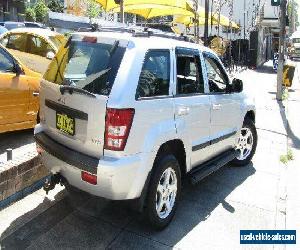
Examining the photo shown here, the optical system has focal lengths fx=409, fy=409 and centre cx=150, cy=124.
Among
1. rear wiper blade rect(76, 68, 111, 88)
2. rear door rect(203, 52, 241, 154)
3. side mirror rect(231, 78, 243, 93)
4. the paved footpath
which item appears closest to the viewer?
rear wiper blade rect(76, 68, 111, 88)

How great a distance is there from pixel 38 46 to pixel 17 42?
593 mm

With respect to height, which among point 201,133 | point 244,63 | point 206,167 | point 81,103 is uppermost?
point 244,63

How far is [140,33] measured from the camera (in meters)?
4.30

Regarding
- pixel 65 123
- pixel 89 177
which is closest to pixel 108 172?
pixel 89 177

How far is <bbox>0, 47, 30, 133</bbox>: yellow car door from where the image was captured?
5.86m

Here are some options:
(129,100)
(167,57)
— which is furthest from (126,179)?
(167,57)

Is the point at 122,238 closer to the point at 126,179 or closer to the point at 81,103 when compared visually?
the point at 126,179

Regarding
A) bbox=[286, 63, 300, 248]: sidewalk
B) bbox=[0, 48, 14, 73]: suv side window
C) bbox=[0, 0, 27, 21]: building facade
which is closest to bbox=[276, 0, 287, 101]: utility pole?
bbox=[286, 63, 300, 248]: sidewalk

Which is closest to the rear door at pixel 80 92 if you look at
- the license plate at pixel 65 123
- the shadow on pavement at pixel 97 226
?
the license plate at pixel 65 123

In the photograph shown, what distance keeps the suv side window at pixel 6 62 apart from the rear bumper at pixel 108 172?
8.14 feet

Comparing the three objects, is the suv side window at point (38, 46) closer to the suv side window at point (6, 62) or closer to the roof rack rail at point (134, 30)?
the suv side window at point (6, 62)

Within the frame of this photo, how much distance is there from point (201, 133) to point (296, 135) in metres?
5.02

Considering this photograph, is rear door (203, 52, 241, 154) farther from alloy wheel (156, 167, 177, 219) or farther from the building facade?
the building facade

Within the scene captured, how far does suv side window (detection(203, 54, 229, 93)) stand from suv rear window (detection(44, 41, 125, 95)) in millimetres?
1616
